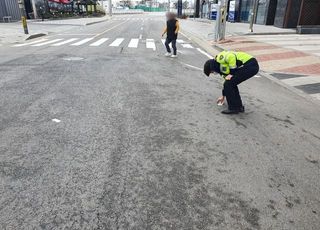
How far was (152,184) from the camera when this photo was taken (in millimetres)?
3404

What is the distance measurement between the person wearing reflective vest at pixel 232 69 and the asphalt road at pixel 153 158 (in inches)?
14.2

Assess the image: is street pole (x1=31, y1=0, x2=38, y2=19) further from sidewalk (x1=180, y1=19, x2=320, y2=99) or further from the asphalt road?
the asphalt road

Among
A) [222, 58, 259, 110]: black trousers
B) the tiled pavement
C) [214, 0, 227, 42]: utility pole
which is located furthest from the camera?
[214, 0, 227, 42]: utility pole

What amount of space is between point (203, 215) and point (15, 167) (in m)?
2.46

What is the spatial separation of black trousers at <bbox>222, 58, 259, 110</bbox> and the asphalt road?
327 mm

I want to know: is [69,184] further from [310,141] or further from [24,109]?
[310,141]

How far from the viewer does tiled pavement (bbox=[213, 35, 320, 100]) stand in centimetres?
854

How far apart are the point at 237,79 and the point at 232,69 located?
12.6 inches

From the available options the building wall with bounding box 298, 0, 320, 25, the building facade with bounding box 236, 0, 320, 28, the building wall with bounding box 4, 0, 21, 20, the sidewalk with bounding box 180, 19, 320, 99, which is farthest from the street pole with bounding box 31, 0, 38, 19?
the building wall with bounding box 298, 0, 320, 25

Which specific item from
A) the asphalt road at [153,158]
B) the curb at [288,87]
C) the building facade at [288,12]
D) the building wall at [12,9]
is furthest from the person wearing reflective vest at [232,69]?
the building wall at [12,9]

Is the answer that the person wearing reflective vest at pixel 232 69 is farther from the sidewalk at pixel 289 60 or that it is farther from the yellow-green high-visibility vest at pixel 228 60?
the sidewalk at pixel 289 60

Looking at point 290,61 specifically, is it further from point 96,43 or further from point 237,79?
point 96,43

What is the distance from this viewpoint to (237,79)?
5602 millimetres

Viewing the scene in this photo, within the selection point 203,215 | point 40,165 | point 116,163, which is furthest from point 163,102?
point 203,215
